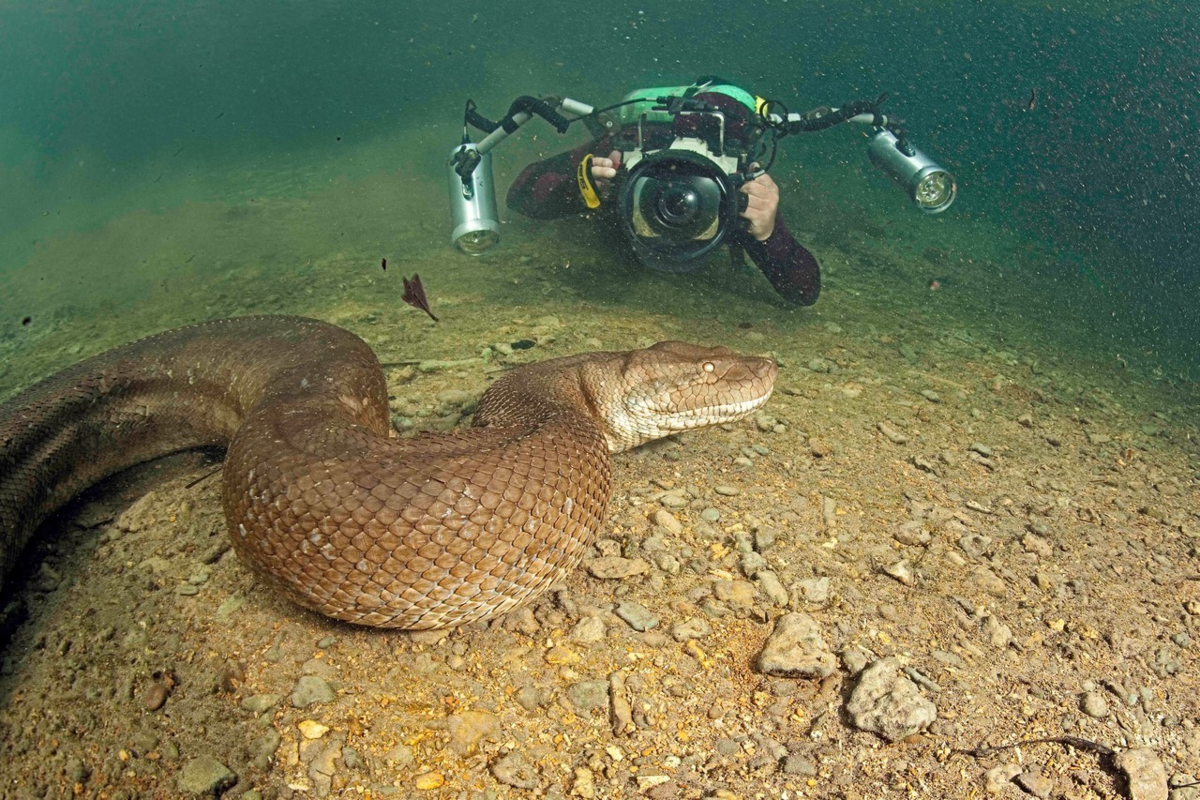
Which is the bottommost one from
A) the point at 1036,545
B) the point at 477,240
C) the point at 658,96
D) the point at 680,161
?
the point at 1036,545

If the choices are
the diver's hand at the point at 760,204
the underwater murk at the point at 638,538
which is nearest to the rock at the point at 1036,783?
the underwater murk at the point at 638,538

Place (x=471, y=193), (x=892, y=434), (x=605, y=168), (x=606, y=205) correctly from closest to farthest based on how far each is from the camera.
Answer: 1. (x=892, y=434)
2. (x=605, y=168)
3. (x=606, y=205)
4. (x=471, y=193)

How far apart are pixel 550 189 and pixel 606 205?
1170mm

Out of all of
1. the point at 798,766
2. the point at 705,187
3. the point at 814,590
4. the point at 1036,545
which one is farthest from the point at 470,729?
the point at 705,187

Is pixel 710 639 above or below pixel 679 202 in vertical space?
below

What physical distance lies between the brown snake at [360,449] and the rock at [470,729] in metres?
0.38

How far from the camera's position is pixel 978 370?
5.71 m

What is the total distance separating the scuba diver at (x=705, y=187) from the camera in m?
5.72

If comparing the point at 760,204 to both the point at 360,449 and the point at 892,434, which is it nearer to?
the point at 892,434

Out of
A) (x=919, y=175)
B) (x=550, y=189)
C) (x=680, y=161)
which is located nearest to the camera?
(x=680, y=161)

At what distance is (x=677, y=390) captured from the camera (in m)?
3.51

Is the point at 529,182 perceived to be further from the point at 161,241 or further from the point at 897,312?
the point at 161,241

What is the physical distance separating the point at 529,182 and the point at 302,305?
317cm

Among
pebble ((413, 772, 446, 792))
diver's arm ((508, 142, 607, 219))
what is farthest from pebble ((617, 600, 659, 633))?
diver's arm ((508, 142, 607, 219))
